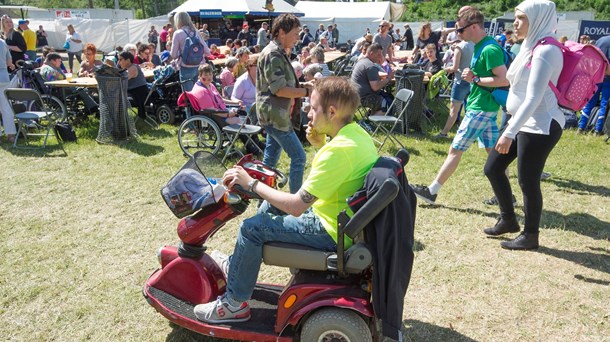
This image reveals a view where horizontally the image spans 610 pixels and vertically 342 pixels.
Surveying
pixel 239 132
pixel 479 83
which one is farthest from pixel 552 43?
pixel 239 132

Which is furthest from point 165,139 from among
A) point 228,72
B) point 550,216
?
point 550,216

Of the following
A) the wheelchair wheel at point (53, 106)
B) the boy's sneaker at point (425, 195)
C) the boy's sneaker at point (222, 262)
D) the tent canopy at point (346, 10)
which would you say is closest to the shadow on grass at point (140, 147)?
the wheelchair wheel at point (53, 106)

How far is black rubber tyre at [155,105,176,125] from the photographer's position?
8.53m

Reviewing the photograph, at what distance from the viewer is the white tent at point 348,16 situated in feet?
94.9

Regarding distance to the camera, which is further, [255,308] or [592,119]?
[592,119]

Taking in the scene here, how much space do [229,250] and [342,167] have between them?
82.1 inches

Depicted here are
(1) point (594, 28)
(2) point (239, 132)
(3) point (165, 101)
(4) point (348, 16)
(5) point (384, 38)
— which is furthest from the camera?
(4) point (348, 16)

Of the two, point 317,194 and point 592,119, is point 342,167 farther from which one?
point 592,119

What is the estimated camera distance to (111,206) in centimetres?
497

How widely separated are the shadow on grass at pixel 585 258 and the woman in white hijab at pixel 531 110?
0.55ft

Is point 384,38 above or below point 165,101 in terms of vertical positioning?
above

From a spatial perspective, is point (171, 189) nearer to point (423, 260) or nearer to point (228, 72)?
point (423, 260)

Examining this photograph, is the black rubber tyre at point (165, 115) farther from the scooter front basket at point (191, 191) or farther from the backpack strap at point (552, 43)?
the backpack strap at point (552, 43)

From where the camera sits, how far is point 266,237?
8.09 feet
